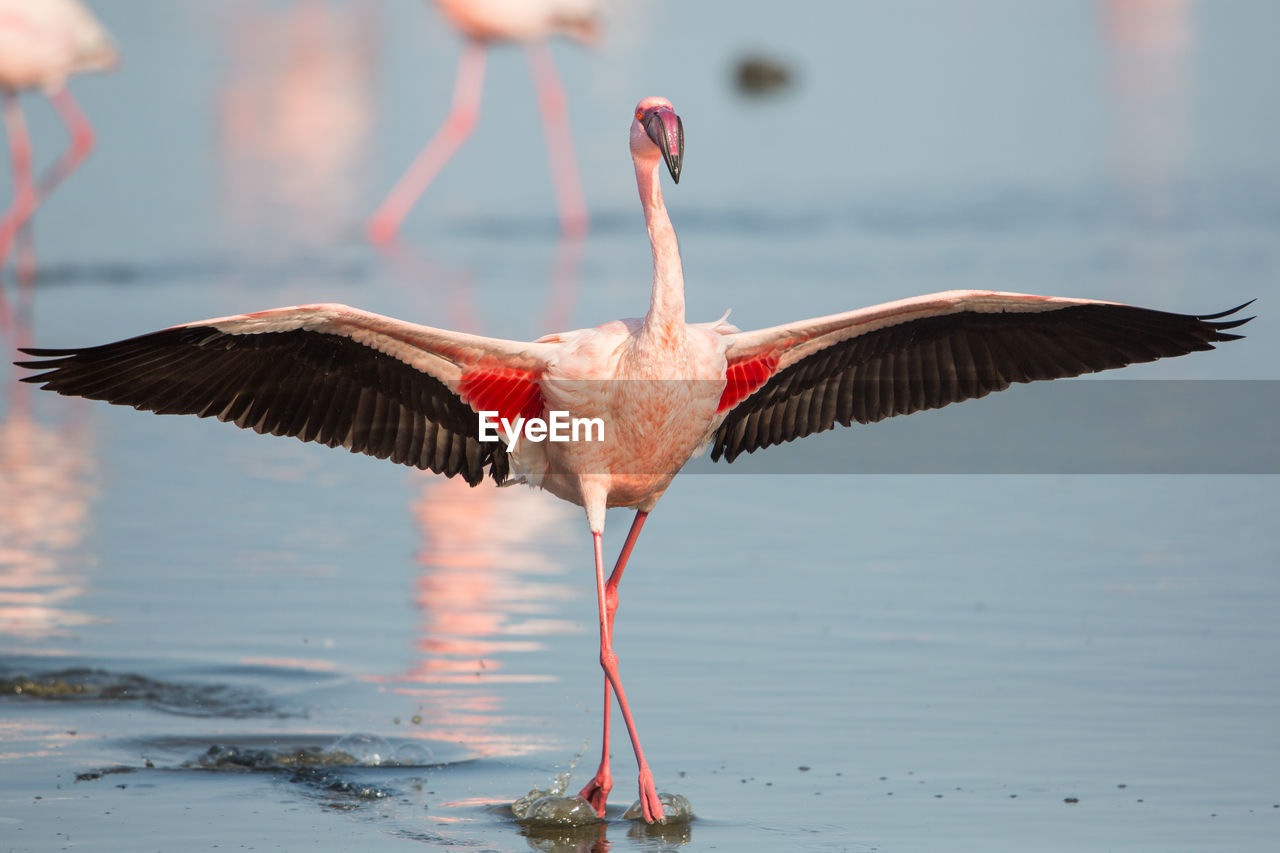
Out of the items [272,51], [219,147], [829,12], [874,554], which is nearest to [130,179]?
[219,147]

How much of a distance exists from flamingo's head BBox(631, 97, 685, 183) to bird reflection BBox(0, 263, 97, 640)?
330 cm

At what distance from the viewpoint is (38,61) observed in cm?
1631

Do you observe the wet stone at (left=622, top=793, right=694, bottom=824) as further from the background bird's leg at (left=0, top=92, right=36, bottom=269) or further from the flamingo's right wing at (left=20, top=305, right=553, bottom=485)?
the background bird's leg at (left=0, top=92, right=36, bottom=269)

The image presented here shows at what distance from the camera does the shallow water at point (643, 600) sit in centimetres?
627

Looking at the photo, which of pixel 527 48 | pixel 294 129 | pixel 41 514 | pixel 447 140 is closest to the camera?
pixel 41 514

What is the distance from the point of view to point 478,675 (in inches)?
297

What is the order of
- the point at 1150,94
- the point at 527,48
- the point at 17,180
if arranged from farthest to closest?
the point at 1150,94 < the point at 527,48 < the point at 17,180

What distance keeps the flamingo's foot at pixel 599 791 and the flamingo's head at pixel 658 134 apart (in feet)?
6.60

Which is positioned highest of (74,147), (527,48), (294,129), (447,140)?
(294,129)

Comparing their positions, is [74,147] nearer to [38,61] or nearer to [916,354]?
[38,61]

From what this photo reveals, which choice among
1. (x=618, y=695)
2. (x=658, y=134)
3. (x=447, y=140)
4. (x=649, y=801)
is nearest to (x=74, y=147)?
(x=447, y=140)

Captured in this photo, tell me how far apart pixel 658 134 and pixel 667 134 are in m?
0.04

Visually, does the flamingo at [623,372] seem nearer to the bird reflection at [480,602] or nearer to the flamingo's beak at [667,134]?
the flamingo's beak at [667,134]

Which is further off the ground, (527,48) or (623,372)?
(527,48)
